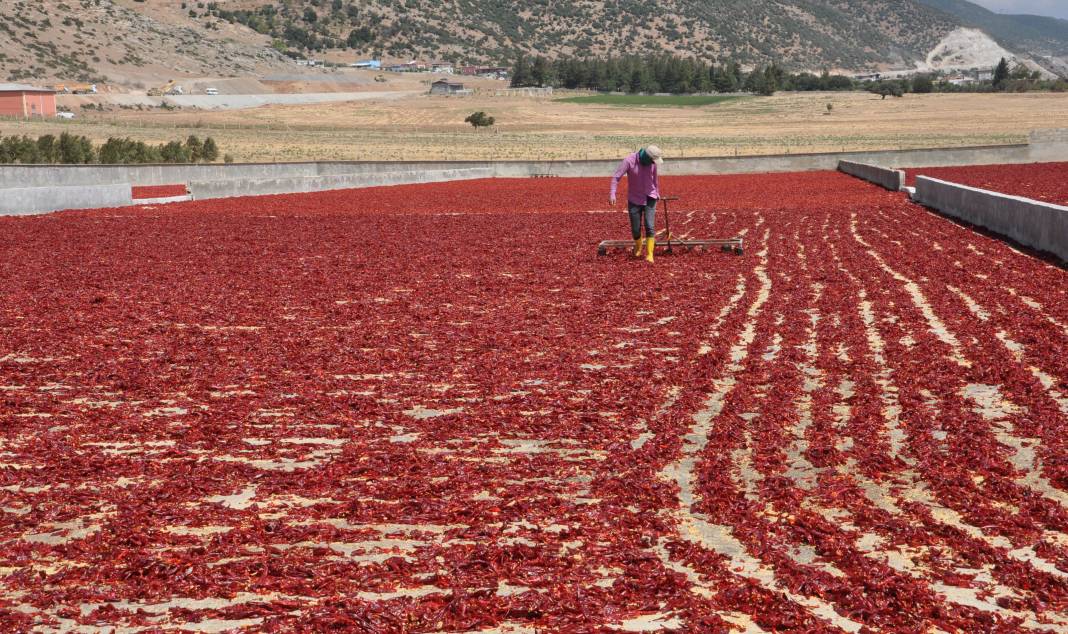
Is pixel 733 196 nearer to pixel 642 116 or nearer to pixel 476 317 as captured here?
pixel 476 317

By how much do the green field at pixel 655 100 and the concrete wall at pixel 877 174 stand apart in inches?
3341

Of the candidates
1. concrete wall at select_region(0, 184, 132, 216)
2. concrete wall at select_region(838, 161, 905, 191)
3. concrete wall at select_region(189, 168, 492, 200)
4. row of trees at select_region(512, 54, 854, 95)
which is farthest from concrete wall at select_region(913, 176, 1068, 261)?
row of trees at select_region(512, 54, 854, 95)

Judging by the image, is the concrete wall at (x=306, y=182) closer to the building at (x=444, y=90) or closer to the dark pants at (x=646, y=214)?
the dark pants at (x=646, y=214)

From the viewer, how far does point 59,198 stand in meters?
34.7

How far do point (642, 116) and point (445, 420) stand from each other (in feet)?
388

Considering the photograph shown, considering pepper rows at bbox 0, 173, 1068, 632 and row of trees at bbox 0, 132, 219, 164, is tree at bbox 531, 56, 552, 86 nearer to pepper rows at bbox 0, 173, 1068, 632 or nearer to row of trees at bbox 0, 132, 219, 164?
row of trees at bbox 0, 132, 219, 164

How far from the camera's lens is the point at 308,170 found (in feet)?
169

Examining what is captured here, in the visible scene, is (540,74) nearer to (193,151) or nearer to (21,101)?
(21,101)

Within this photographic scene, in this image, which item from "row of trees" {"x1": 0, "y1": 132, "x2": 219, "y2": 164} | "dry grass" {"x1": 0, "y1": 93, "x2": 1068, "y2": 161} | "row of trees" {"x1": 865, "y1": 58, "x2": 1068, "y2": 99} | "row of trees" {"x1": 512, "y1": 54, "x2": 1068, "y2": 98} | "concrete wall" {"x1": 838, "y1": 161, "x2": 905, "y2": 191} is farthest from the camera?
"row of trees" {"x1": 512, "y1": 54, "x2": 1068, "y2": 98}

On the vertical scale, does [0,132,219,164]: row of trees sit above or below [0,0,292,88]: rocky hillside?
below

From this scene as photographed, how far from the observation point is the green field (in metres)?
140

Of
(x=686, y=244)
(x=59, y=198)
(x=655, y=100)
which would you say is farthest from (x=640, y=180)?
(x=655, y=100)

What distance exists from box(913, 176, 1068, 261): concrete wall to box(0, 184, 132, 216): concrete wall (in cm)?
2432

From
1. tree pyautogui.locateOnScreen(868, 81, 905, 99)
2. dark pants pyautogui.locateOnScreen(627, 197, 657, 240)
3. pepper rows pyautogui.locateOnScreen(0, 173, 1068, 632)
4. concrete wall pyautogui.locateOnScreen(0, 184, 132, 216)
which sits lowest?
concrete wall pyautogui.locateOnScreen(0, 184, 132, 216)
